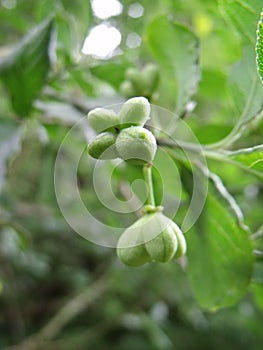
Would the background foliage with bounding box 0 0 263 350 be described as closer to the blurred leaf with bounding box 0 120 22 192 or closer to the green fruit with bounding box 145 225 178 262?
the blurred leaf with bounding box 0 120 22 192

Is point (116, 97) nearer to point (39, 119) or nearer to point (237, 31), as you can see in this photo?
point (39, 119)

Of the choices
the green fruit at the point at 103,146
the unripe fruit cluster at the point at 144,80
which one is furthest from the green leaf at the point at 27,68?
the green fruit at the point at 103,146

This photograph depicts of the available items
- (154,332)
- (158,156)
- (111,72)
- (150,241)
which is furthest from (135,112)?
(154,332)

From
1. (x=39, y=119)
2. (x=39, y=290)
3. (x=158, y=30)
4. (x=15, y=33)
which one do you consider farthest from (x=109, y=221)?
(x=39, y=290)

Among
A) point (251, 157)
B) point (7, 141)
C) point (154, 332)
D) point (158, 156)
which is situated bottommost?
point (154, 332)

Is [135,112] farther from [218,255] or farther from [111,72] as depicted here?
[111,72]

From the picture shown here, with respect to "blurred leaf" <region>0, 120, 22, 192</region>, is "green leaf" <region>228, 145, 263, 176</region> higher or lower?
higher

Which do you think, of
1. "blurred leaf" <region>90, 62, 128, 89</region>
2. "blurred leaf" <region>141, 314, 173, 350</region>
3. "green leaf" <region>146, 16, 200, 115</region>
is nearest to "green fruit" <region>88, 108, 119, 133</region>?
"green leaf" <region>146, 16, 200, 115</region>
